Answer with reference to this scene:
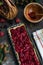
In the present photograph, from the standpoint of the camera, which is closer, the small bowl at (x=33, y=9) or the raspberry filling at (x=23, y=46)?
the raspberry filling at (x=23, y=46)

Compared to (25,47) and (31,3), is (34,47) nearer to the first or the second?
(25,47)

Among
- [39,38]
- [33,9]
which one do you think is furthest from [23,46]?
[33,9]

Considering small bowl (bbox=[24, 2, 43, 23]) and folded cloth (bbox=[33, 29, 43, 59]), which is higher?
small bowl (bbox=[24, 2, 43, 23])

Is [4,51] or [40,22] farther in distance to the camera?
[40,22]

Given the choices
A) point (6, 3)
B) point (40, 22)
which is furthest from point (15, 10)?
point (40, 22)

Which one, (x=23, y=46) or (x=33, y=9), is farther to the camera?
(x=33, y=9)

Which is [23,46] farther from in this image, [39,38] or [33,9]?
[33,9]

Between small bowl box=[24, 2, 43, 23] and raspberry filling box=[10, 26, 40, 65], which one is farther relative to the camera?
small bowl box=[24, 2, 43, 23]

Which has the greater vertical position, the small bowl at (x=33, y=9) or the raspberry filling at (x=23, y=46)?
the small bowl at (x=33, y=9)
